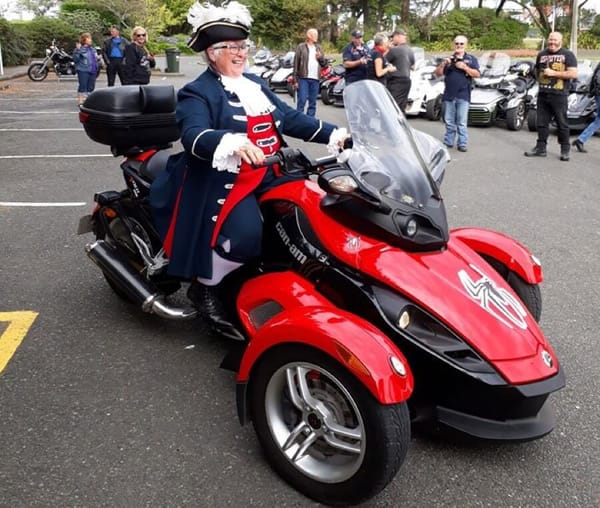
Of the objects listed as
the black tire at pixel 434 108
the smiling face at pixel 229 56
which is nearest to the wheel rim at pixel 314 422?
the smiling face at pixel 229 56

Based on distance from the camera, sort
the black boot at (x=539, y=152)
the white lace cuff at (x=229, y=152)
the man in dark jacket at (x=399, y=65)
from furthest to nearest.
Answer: the man in dark jacket at (x=399, y=65) < the black boot at (x=539, y=152) < the white lace cuff at (x=229, y=152)

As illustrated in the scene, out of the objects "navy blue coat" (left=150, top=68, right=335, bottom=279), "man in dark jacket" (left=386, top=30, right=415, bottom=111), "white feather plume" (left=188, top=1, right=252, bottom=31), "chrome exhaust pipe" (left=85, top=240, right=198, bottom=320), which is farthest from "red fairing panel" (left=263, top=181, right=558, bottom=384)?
"man in dark jacket" (left=386, top=30, right=415, bottom=111)

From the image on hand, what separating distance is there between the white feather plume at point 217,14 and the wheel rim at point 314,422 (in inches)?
65.9

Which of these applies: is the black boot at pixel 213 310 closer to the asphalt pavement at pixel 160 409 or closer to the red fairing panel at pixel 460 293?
the asphalt pavement at pixel 160 409

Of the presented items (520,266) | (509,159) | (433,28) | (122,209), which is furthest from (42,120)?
(433,28)

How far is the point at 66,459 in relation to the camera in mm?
2650

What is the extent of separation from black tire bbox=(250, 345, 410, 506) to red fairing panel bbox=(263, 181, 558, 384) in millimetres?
427

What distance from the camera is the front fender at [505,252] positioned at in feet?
10.3

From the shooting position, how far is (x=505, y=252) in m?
3.20

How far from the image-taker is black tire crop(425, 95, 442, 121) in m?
13.9

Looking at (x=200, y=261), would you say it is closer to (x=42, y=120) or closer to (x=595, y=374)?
(x=595, y=374)

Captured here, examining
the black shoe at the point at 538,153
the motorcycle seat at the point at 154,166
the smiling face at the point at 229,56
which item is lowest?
the black shoe at the point at 538,153

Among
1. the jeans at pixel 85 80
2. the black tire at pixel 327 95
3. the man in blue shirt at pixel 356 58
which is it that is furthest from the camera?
the black tire at pixel 327 95

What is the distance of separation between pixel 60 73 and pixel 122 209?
75.3ft
